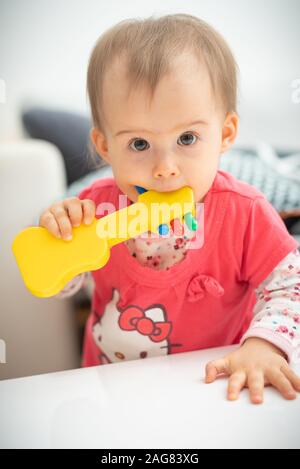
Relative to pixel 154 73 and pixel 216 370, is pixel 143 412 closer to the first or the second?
pixel 216 370

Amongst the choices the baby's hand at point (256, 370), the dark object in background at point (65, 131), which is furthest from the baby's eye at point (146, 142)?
the dark object in background at point (65, 131)

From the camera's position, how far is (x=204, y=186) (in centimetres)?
54

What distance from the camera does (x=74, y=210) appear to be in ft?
1.72

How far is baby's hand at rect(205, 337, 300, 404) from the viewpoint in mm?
438

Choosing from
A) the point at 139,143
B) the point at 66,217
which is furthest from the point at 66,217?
the point at 139,143

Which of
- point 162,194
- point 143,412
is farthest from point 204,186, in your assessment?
point 143,412

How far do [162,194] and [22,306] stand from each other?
32 centimetres

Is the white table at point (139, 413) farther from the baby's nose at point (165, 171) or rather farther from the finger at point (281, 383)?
the baby's nose at point (165, 171)

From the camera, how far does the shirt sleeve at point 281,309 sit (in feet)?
1.63

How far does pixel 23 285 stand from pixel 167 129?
1.18ft

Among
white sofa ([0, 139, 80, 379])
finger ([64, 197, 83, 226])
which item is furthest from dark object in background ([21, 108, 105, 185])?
finger ([64, 197, 83, 226])

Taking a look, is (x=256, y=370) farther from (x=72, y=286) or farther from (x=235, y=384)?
(x=72, y=286)

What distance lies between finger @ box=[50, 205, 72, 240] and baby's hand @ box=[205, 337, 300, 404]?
8.0 inches
